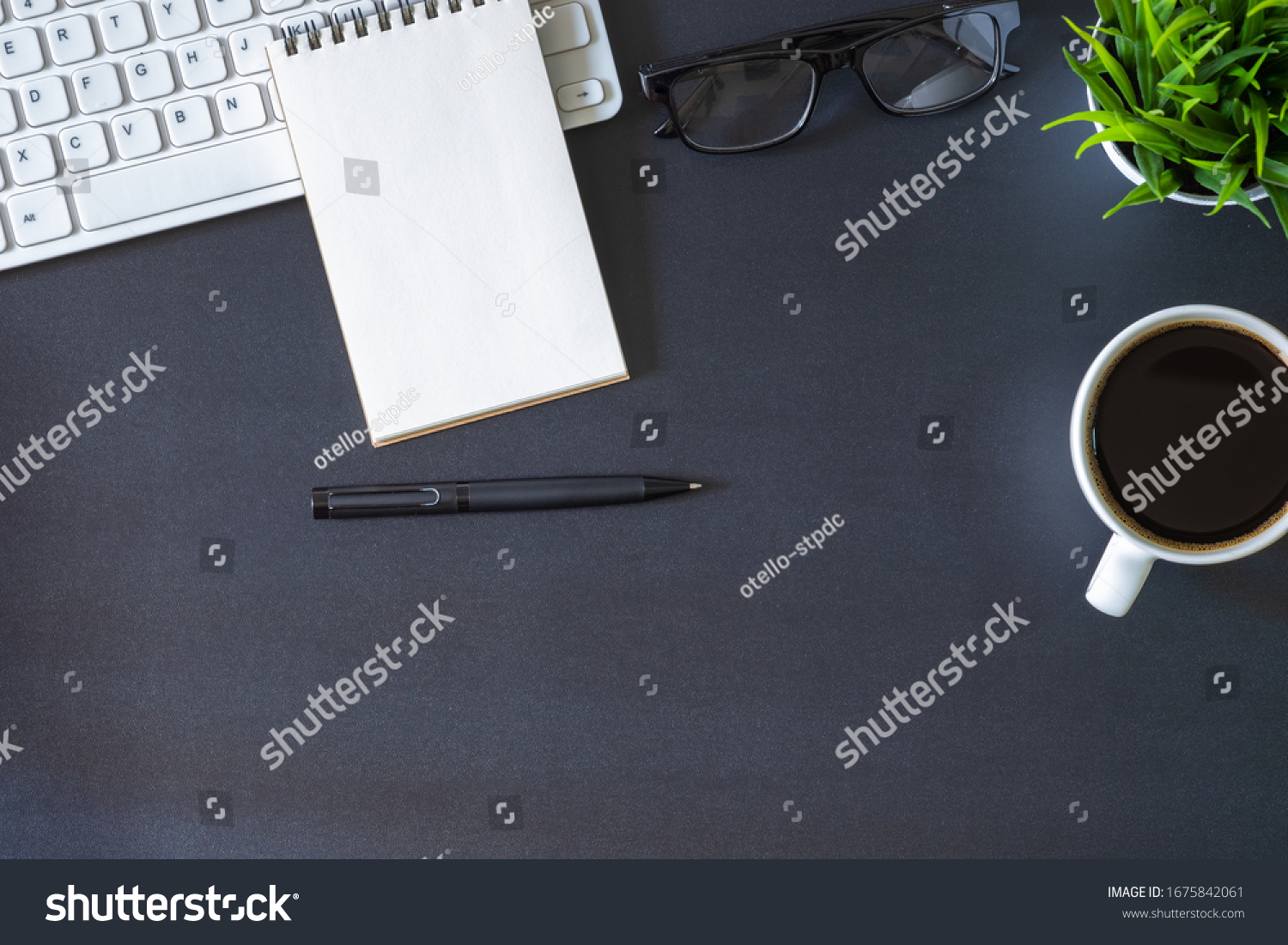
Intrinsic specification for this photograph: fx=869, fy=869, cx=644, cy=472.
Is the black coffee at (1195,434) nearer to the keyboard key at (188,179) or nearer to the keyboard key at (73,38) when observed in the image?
the keyboard key at (188,179)

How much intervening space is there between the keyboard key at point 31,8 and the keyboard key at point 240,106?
14 cm

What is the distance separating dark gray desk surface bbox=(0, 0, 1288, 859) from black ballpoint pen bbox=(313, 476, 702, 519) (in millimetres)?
16

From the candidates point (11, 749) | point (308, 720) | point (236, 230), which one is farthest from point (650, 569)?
point (11, 749)

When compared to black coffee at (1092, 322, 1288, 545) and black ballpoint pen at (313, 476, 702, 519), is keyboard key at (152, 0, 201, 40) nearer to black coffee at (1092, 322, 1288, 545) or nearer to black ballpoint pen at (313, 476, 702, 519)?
black ballpoint pen at (313, 476, 702, 519)

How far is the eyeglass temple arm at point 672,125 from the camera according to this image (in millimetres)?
647

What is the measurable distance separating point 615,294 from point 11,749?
58cm

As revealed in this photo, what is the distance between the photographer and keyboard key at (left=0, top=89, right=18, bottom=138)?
646 millimetres

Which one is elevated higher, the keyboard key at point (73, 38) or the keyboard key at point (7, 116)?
the keyboard key at point (73, 38)

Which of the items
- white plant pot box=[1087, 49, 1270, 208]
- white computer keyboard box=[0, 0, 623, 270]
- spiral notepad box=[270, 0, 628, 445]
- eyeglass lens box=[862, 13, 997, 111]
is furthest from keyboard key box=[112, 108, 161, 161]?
white plant pot box=[1087, 49, 1270, 208]

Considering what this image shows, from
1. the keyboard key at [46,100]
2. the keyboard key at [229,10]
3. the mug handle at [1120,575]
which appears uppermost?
the keyboard key at [229,10]

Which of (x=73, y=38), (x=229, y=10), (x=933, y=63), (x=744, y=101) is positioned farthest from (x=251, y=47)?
(x=933, y=63)

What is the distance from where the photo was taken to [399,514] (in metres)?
0.66

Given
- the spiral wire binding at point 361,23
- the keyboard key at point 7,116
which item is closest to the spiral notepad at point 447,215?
the spiral wire binding at point 361,23

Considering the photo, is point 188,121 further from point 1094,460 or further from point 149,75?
point 1094,460
